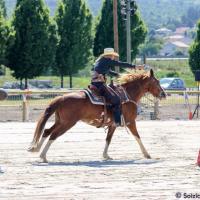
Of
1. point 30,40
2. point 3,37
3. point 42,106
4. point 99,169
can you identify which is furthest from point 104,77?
point 30,40

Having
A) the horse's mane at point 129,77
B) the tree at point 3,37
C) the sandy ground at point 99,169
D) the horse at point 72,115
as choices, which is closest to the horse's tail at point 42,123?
the horse at point 72,115

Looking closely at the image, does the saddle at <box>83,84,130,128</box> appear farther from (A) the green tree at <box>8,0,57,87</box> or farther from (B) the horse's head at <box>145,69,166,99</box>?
(A) the green tree at <box>8,0,57,87</box>

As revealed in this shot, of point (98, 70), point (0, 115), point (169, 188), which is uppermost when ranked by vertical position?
point (98, 70)

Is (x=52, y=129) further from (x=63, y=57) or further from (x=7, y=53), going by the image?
(x=63, y=57)

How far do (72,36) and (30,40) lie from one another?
4.43 m

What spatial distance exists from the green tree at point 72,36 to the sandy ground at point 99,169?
3257cm

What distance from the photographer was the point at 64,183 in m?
12.1

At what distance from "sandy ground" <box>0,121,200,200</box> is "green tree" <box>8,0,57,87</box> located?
95.8 ft

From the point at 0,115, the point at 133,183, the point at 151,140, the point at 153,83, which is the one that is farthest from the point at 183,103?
the point at 133,183

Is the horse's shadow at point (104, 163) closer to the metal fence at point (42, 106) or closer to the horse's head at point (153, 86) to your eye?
the horse's head at point (153, 86)

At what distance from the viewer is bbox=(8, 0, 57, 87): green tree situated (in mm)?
50875

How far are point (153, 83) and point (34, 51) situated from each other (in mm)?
34314

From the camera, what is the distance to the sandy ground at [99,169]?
1119 cm

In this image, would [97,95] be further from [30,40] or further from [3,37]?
[30,40]
